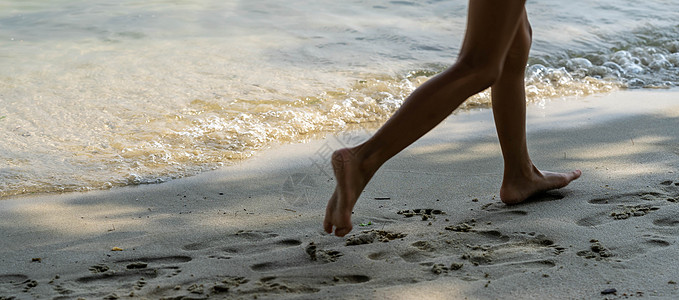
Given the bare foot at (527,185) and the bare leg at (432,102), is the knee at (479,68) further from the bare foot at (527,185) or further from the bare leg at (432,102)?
the bare foot at (527,185)

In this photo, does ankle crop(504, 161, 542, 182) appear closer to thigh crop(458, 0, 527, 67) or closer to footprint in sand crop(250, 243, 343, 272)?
thigh crop(458, 0, 527, 67)

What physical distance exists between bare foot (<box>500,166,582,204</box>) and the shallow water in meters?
1.41

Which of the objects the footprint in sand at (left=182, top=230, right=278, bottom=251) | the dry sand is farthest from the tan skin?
the footprint in sand at (left=182, top=230, right=278, bottom=251)

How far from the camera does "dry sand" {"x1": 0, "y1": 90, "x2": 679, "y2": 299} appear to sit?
1917 millimetres

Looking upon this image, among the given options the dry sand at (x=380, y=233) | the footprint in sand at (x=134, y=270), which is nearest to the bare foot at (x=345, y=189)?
the dry sand at (x=380, y=233)

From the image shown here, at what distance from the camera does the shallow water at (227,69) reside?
3.61 m

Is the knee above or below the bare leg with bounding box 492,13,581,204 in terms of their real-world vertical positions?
above

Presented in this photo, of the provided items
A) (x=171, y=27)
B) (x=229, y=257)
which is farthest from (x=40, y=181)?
(x=171, y=27)

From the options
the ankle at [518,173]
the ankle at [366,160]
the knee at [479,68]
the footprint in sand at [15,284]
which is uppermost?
the knee at [479,68]

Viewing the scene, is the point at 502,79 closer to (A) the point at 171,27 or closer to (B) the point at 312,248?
(B) the point at 312,248

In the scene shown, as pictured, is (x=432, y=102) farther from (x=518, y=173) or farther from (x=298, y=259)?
(x=518, y=173)

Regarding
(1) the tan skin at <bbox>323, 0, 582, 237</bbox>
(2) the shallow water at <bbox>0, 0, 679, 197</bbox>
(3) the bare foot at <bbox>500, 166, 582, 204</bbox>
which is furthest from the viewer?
(2) the shallow water at <bbox>0, 0, 679, 197</bbox>

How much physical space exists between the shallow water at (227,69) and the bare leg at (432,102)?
1330mm

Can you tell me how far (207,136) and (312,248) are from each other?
1.76 m
